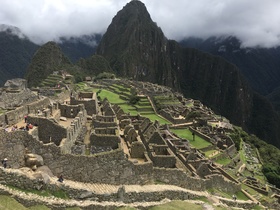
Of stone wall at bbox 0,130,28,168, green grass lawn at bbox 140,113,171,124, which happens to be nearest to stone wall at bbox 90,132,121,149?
stone wall at bbox 0,130,28,168

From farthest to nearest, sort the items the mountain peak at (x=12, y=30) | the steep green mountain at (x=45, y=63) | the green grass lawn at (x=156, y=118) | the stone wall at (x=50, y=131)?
1. the steep green mountain at (x=45, y=63)
2. the mountain peak at (x=12, y=30)
3. the green grass lawn at (x=156, y=118)
4. the stone wall at (x=50, y=131)

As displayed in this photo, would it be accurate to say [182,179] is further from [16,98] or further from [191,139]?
[191,139]

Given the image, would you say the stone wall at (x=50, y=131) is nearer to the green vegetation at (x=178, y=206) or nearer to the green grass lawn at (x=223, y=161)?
the green vegetation at (x=178, y=206)

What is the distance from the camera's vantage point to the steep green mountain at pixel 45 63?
11556cm

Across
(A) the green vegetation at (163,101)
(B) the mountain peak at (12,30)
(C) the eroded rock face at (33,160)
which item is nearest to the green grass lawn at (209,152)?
(A) the green vegetation at (163,101)

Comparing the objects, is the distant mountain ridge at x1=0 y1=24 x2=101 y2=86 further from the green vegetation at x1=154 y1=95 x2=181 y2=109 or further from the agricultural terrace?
the green vegetation at x1=154 y1=95 x2=181 y2=109

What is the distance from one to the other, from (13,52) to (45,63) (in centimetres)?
1871

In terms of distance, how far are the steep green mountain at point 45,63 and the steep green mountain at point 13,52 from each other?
8.60ft

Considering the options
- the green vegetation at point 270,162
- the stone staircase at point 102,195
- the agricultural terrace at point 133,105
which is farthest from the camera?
the agricultural terrace at point 133,105

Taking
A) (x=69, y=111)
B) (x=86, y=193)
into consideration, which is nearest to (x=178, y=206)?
(x=86, y=193)

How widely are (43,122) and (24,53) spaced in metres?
107

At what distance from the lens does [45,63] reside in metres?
124

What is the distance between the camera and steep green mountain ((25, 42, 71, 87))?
115562 mm

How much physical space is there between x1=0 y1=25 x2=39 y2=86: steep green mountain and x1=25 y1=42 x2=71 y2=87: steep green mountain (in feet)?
8.60
